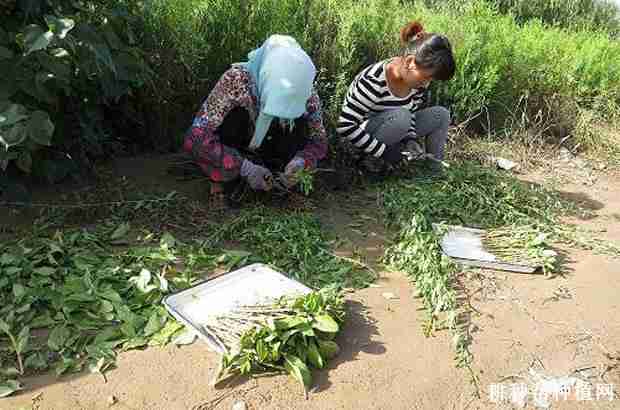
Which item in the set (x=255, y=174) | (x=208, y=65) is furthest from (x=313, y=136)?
(x=208, y=65)

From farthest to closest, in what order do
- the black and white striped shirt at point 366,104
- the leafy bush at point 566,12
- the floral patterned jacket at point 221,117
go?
the leafy bush at point 566,12, the black and white striped shirt at point 366,104, the floral patterned jacket at point 221,117

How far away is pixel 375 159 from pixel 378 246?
34.6 inches

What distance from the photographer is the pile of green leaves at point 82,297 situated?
188 centimetres

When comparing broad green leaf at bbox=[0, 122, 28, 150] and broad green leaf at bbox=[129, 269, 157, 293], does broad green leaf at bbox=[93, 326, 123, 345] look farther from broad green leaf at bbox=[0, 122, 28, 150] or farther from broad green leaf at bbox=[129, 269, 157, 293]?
broad green leaf at bbox=[0, 122, 28, 150]

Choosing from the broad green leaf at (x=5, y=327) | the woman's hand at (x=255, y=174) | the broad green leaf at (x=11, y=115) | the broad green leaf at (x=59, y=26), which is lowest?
the broad green leaf at (x=5, y=327)

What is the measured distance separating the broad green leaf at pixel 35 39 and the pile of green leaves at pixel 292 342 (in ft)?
4.18

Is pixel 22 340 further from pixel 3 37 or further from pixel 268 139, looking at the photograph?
pixel 268 139

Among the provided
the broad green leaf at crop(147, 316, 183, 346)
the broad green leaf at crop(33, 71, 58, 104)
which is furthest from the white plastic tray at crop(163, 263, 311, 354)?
the broad green leaf at crop(33, 71, 58, 104)

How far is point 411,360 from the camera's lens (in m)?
2.03

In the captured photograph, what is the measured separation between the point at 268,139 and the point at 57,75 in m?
1.15

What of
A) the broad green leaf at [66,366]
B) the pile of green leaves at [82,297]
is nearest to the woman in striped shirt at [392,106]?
the pile of green leaves at [82,297]

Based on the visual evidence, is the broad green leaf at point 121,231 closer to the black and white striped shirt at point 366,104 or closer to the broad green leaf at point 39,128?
the broad green leaf at point 39,128

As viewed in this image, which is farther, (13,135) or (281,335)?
(13,135)

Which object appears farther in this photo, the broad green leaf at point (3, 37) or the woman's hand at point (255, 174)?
the woman's hand at point (255, 174)
